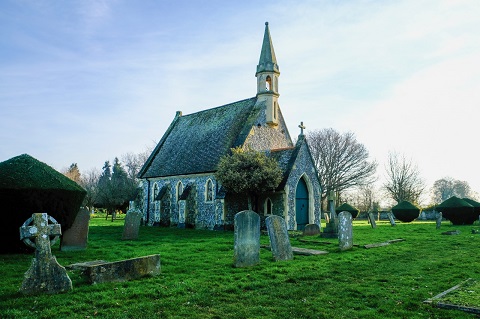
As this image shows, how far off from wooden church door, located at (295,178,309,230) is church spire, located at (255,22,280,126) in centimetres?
533

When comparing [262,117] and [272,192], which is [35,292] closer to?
[272,192]

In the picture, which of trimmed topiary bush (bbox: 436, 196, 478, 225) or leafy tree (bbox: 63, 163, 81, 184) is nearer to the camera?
trimmed topiary bush (bbox: 436, 196, 478, 225)

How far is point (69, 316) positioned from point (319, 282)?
198 inches

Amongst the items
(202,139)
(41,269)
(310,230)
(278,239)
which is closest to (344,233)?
(278,239)

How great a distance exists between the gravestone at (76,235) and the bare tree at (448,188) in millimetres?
79991

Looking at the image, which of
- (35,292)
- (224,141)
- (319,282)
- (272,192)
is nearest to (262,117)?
(224,141)

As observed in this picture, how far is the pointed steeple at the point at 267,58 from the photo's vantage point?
86.8ft

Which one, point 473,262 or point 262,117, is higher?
point 262,117

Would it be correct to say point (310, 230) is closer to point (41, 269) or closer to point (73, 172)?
point (41, 269)

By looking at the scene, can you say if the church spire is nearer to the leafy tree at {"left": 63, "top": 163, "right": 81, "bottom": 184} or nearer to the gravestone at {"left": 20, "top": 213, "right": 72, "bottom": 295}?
the gravestone at {"left": 20, "top": 213, "right": 72, "bottom": 295}

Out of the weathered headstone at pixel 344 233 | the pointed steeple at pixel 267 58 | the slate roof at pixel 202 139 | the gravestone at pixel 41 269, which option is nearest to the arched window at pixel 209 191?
the slate roof at pixel 202 139

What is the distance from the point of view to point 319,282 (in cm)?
793

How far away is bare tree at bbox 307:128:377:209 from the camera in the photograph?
149 feet

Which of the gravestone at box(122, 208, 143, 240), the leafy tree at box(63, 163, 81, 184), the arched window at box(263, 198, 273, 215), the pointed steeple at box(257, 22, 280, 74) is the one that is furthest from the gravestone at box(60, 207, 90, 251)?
the leafy tree at box(63, 163, 81, 184)
